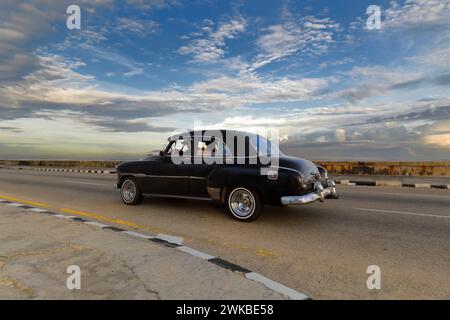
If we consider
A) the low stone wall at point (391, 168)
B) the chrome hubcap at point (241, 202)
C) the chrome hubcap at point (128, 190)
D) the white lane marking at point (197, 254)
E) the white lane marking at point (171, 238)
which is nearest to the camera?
the white lane marking at point (197, 254)

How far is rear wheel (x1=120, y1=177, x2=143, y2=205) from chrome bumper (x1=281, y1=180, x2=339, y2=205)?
4.03 m

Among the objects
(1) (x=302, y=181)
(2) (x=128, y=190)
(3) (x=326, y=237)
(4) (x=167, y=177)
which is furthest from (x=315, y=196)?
(2) (x=128, y=190)

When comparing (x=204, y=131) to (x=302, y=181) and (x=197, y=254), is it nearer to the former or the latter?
(x=302, y=181)

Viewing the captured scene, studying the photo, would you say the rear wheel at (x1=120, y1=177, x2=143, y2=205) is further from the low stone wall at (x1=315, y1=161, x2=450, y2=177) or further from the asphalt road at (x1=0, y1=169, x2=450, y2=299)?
the low stone wall at (x1=315, y1=161, x2=450, y2=177)

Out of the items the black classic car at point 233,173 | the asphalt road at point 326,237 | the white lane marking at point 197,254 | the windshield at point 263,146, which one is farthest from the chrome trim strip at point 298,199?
the white lane marking at point 197,254

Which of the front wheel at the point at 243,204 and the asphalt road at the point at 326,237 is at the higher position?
the front wheel at the point at 243,204

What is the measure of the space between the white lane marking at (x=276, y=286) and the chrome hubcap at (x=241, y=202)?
302cm

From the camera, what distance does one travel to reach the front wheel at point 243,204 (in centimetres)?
663

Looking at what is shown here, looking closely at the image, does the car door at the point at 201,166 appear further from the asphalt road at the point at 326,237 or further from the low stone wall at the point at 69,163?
the low stone wall at the point at 69,163

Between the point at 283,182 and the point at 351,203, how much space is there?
3.64 m

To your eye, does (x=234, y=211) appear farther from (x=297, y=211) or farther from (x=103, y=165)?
(x=103, y=165)

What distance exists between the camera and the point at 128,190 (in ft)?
29.5

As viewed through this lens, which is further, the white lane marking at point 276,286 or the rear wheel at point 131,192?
the rear wheel at point 131,192

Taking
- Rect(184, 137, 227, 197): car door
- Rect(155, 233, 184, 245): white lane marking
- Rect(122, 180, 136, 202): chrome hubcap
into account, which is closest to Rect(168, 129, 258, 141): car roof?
Rect(184, 137, 227, 197): car door
